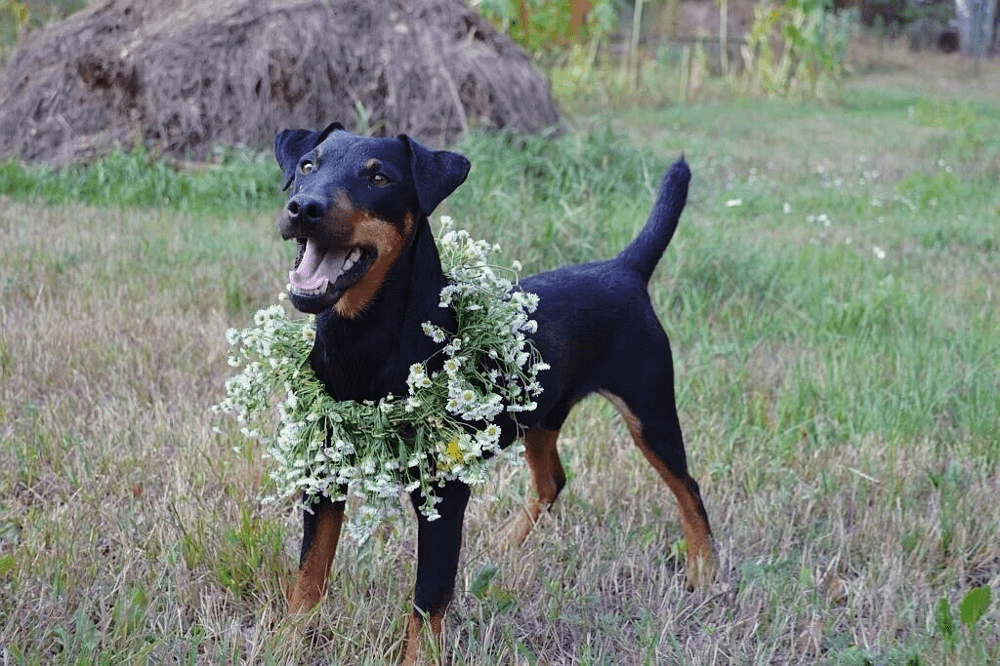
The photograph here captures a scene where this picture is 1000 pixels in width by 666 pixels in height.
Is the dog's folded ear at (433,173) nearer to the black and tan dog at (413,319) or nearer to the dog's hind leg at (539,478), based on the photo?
the black and tan dog at (413,319)

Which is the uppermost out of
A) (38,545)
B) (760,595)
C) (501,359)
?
(501,359)

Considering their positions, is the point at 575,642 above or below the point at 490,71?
below

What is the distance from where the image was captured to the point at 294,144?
2.75 m

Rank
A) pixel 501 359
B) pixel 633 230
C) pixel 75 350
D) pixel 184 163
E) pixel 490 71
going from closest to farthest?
pixel 501 359 < pixel 75 350 < pixel 633 230 < pixel 184 163 < pixel 490 71

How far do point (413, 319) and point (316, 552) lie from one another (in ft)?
2.24

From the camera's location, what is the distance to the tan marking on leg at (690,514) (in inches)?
123

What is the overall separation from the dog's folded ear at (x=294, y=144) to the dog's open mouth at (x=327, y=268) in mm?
452

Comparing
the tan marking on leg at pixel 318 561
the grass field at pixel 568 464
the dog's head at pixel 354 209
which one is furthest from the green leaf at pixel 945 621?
the dog's head at pixel 354 209

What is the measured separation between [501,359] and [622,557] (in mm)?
963

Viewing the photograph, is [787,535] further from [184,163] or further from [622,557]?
[184,163]

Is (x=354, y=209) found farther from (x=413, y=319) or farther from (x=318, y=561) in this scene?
(x=318, y=561)

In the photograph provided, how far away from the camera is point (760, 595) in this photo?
301 centimetres

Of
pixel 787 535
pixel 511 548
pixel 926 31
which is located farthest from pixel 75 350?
pixel 926 31

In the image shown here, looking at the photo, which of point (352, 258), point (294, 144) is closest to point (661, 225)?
point (294, 144)
